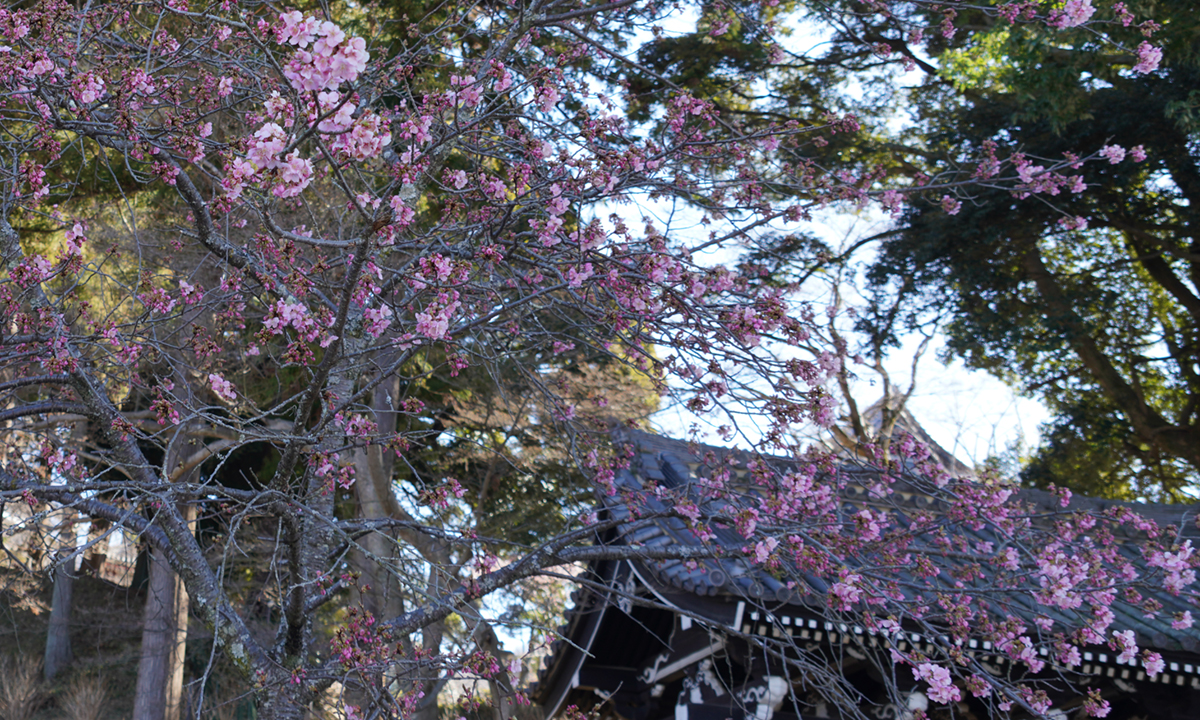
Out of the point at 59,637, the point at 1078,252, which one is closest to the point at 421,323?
the point at 1078,252

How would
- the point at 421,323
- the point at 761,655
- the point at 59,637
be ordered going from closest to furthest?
the point at 421,323 < the point at 761,655 < the point at 59,637

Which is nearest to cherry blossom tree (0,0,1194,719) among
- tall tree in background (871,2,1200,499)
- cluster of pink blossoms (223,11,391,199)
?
cluster of pink blossoms (223,11,391,199)

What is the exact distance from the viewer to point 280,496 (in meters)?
2.90

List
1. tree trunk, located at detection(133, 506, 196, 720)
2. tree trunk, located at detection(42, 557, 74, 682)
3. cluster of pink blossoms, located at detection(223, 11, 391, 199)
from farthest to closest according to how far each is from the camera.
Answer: tree trunk, located at detection(42, 557, 74, 682)
tree trunk, located at detection(133, 506, 196, 720)
cluster of pink blossoms, located at detection(223, 11, 391, 199)

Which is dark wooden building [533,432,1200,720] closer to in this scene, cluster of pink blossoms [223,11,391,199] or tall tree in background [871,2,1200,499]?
cluster of pink blossoms [223,11,391,199]

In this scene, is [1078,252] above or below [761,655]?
above

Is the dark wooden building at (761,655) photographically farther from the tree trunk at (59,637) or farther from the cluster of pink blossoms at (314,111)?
the tree trunk at (59,637)

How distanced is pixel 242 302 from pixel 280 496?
6.38ft

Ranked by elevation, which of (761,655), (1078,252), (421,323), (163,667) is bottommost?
(163,667)

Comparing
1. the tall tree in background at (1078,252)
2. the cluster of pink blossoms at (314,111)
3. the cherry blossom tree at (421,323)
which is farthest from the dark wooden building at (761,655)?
the tall tree in background at (1078,252)

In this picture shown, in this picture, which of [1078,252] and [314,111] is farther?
[1078,252]

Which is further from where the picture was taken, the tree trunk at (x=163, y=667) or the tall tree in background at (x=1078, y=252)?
the tree trunk at (x=163, y=667)

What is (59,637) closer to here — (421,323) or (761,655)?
(761,655)

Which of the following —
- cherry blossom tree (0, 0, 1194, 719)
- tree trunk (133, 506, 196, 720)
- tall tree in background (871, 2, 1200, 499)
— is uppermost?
tall tree in background (871, 2, 1200, 499)
